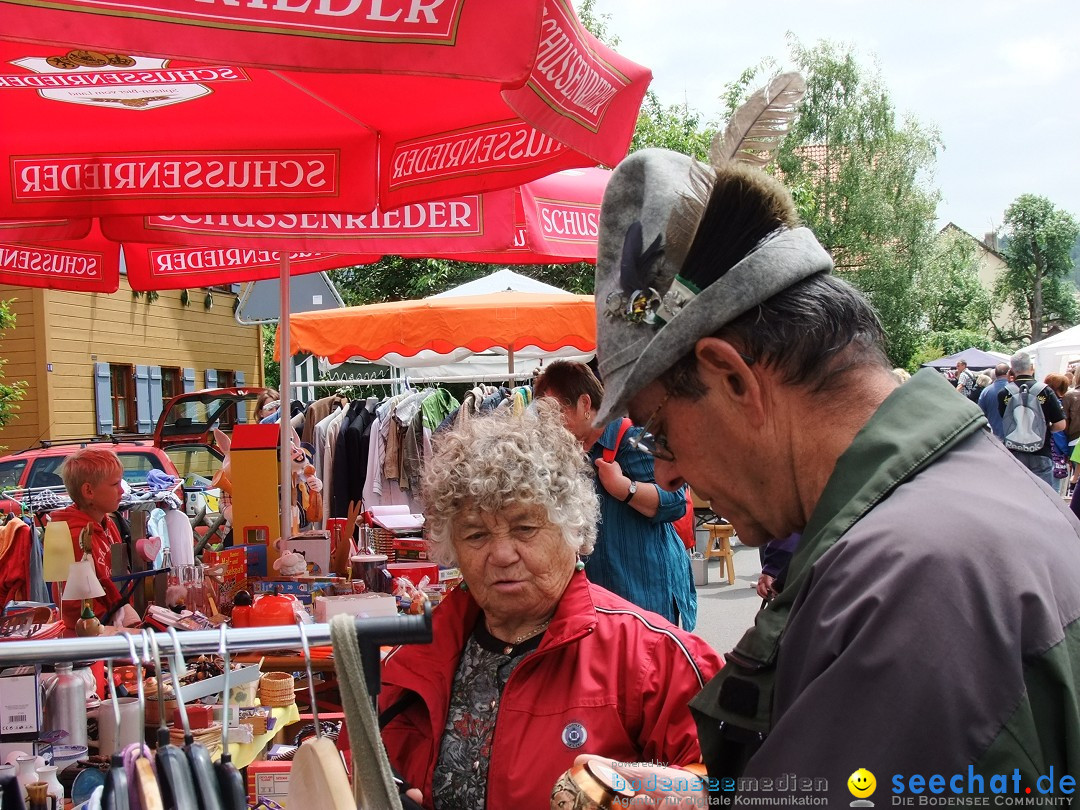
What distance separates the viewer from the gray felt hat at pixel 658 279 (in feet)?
3.85

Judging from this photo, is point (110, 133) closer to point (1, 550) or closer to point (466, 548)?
point (1, 550)

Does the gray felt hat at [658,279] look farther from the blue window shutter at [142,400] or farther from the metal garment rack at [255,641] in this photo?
the blue window shutter at [142,400]

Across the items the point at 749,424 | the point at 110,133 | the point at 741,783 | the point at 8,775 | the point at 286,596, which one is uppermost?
the point at 110,133

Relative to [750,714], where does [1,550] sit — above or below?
below

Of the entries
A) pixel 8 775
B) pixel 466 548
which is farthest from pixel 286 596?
pixel 8 775

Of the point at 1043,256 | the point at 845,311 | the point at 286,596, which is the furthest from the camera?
the point at 1043,256

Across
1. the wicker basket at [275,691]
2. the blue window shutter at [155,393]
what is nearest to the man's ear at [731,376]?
the wicker basket at [275,691]

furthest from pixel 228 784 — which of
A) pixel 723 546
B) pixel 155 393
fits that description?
pixel 155 393

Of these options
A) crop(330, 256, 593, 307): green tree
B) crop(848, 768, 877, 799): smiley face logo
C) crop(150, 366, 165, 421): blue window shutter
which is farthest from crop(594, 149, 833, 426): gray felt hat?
crop(150, 366, 165, 421): blue window shutter

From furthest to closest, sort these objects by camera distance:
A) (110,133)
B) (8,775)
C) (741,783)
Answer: (110,133) → (8,775) → (741,783)

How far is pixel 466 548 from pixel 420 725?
0.51 meters

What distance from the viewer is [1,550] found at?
4.73 m

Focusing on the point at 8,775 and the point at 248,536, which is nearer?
the point at 8,775

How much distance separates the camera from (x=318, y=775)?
123cm
